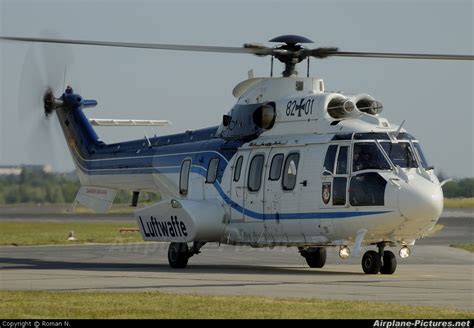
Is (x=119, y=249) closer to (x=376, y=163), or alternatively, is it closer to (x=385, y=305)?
(x=376, y=163)

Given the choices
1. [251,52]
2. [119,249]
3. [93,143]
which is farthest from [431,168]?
[119,249]

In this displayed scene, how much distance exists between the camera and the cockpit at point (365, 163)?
68.4 feet

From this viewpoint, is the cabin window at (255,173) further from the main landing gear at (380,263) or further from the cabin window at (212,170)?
the main landing gear at (380,263)

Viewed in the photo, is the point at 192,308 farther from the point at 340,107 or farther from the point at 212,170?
the point at 212,170

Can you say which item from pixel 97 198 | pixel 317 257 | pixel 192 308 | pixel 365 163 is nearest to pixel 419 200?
pixel 365 163

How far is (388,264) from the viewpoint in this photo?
2158 cm

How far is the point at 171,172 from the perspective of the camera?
25922mm

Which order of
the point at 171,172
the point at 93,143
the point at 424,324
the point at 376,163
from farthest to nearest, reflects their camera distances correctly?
the point at 93,143, the point at 171,172, the point at 376,163, the point at 424,324

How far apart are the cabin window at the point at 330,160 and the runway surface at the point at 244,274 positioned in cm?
215

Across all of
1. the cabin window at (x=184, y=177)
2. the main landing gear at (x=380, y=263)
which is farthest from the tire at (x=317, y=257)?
the cabin window at (x=184, y=177)

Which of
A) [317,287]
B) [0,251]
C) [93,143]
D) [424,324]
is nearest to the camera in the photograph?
[424,324]

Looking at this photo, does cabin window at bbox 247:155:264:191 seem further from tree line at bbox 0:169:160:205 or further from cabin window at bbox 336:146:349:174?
tree line at bbox 0:169:160:205

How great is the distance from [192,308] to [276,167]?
8.80 metres

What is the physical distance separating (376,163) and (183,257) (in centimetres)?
558
